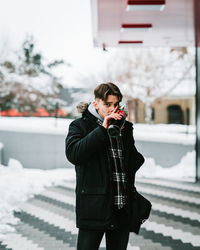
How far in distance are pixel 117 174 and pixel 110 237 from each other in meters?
0.45

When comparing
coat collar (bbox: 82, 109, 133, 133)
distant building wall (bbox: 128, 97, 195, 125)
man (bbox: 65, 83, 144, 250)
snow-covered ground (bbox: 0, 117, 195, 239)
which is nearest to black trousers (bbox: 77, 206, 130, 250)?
man (bbox: 65, 83, 144, 250)

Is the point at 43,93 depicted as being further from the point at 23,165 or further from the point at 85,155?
the point at 85,155

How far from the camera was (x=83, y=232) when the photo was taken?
199 centimetres

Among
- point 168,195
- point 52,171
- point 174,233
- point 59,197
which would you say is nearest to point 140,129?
point 52,171

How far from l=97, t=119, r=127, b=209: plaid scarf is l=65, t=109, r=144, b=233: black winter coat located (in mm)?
33

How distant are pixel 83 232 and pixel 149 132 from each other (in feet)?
29.9

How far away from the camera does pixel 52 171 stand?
9820 mm

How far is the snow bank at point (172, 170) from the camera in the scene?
9359 millimetres

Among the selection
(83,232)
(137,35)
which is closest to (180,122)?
(137,35)

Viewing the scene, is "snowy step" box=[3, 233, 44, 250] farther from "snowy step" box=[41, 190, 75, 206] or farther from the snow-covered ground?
"snowy step" box=[41, 190, 75, 206]

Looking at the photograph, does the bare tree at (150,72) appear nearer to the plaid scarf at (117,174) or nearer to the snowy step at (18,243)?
the snowy step at (18,243)

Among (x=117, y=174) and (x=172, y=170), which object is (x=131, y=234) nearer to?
(x=117, y=174)

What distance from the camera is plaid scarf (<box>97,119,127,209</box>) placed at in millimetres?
1957

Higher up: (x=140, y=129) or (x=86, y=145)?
(x=86, y=145)
